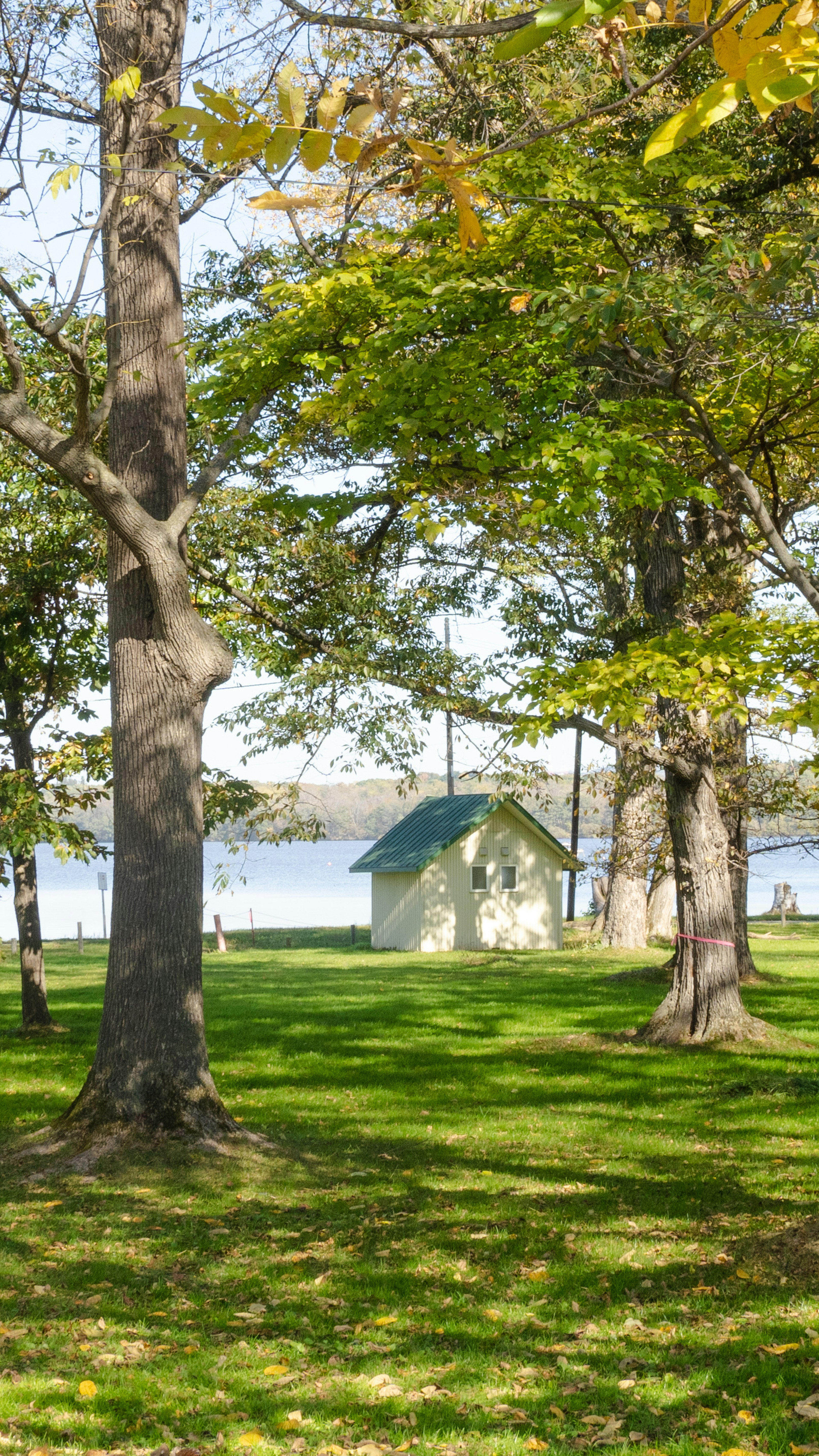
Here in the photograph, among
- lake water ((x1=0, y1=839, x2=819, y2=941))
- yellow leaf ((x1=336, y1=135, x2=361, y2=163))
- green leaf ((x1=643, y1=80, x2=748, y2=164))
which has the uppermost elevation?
yellow leaf ((x1=336, y1=135, x2=361, y2=163))

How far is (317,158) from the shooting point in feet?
7.88

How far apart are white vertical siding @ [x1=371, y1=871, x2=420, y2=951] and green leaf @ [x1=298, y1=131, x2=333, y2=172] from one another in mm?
28958

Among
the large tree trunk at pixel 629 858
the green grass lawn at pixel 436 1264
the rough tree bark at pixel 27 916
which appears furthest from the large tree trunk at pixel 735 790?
the rough tree bark at pixel 27 916

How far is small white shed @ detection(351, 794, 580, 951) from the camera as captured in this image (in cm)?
3142

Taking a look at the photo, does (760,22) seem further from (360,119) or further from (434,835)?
(434,835)

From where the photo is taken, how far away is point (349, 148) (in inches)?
99.4

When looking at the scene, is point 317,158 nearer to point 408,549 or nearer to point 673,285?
point 673,285

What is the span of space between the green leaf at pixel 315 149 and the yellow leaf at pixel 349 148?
0.30ft

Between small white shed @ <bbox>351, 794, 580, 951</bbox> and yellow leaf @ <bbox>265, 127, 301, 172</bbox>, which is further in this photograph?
small white shed @ <bbox>351, 794, 580, 951</bbox>

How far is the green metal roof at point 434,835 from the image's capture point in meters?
31.0

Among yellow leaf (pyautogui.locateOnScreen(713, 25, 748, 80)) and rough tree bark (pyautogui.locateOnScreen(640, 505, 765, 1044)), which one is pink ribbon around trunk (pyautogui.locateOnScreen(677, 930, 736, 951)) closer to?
rough tree bark (pyautogui.locateOnScreen(640, 505, 765, 1044))

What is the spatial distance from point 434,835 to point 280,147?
30.2m

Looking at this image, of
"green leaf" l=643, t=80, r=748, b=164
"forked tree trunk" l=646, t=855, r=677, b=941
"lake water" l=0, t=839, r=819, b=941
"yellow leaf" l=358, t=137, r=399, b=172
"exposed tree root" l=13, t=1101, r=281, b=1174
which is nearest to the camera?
"green leaf" l=643, t=80, r=748, b=164

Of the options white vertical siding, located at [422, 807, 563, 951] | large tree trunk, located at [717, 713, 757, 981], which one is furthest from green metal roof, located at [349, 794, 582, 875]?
large tree trunk, located at [717, 713, 757, 981]
